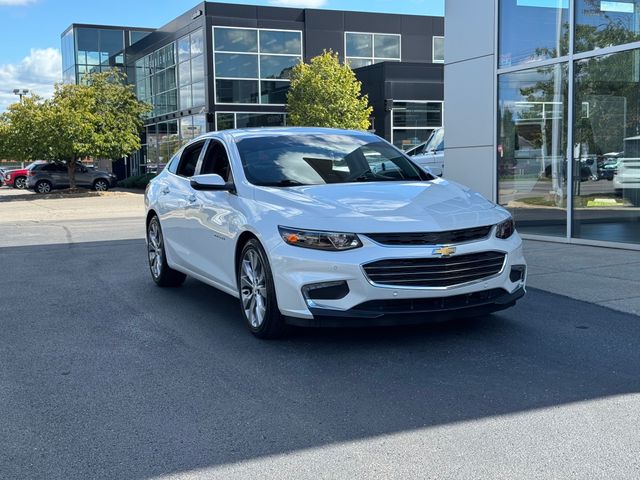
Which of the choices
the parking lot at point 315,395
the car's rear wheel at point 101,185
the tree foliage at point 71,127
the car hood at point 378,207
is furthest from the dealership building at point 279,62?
the car hood at point 378,207

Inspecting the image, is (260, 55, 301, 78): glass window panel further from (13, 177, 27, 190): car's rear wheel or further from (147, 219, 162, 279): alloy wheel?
(147, 219, 162, 279): alloy wheel

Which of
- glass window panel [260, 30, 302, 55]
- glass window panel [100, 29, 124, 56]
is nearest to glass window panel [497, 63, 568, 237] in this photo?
glass window panel [260, 30, 302, 55]

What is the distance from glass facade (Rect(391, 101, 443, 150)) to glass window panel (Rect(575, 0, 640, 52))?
788 inches

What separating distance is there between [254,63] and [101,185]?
10.6 m

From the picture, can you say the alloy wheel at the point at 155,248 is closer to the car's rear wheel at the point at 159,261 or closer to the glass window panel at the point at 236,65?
the car's rear wheel at the point at 159,261

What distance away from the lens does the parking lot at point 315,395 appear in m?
Result: 3.54

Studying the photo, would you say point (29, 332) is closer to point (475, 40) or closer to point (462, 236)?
point (462, 236)

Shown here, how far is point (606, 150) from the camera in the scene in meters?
11.2

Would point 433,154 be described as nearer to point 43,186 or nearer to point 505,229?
point 505,229

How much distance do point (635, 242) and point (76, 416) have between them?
8768mm

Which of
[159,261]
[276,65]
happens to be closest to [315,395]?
[159,261]

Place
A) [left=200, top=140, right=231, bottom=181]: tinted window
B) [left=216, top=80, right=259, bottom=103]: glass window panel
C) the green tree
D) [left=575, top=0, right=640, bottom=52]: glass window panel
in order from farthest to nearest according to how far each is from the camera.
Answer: [left=216, top=80, right=259, bottom=103]: glass window panel < the green tree < [left=575, top=0, right=640, bottom=52]: glass window panel < [left=200, top=140, right=231, bottom=181]: tinted window

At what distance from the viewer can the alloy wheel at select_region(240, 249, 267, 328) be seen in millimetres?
5613

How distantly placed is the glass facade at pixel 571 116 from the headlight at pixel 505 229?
5.63m
